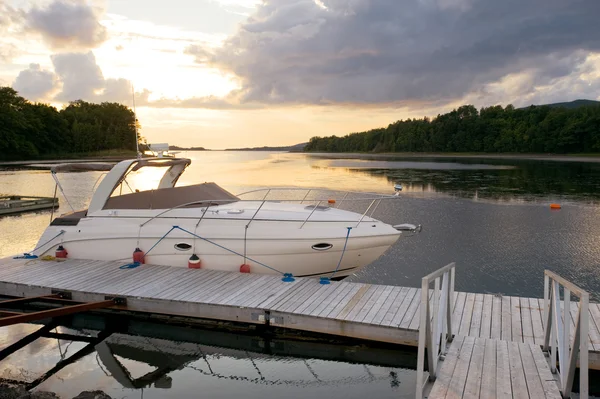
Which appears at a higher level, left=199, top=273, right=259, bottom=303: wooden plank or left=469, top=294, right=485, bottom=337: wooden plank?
left=199, top=273, right=259, bottom=303: wooden plank

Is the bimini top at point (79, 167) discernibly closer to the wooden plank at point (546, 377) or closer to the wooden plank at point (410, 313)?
the wooden plank at point (410, 313)

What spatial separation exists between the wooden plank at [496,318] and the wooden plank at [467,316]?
12.7 inches

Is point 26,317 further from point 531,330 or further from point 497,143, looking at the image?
point 497,143

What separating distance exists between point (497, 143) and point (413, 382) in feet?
349

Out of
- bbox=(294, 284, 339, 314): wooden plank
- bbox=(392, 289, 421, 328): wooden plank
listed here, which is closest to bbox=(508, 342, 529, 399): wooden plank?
bbox=(392, 289, 421, 328): wooden plank

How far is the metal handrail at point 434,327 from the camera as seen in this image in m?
4.47

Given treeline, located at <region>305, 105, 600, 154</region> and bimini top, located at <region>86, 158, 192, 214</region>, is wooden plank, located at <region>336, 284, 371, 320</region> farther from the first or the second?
treeline, located at <region>305, 105, 600, 154</region>

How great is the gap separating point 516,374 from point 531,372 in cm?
18

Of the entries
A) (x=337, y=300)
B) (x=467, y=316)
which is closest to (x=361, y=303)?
(x=337, y=300)

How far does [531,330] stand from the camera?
6.55 m

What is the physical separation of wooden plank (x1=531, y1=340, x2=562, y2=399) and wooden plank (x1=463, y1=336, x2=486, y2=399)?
0.57m

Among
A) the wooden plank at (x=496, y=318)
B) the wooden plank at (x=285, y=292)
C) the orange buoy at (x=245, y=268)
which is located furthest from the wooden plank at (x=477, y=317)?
the orange buoy at (x=245, y=268)

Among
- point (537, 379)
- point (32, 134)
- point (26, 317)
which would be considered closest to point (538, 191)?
→ point (537, 379)

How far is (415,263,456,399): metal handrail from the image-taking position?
4473mm
